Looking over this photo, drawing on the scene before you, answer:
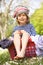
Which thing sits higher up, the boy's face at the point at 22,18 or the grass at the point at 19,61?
the boy's face at the point at 22,18

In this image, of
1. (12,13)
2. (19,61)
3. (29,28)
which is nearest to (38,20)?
(29,28)

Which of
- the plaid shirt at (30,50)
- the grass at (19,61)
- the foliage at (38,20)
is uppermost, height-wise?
the foliage at (38,20)

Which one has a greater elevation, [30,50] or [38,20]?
[38,20]

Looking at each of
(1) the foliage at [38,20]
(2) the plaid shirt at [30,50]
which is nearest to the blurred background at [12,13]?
(1) the foliage at [38,20]

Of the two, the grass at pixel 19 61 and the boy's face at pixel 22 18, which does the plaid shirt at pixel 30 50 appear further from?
the boy's face at pixel 22 18

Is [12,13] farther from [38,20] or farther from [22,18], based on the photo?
[38,20]

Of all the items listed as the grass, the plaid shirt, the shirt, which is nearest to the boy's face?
the shirt

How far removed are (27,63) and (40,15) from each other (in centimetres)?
46

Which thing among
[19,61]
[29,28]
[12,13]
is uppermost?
[12,13]

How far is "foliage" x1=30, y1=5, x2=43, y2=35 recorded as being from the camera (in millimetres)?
2529

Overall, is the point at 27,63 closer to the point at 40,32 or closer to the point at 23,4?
the point at 40,32

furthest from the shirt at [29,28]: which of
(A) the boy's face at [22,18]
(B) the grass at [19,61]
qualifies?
(B) the grass at [19,61]

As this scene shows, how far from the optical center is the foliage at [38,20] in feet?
8.30

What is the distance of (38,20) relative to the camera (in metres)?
2.54
